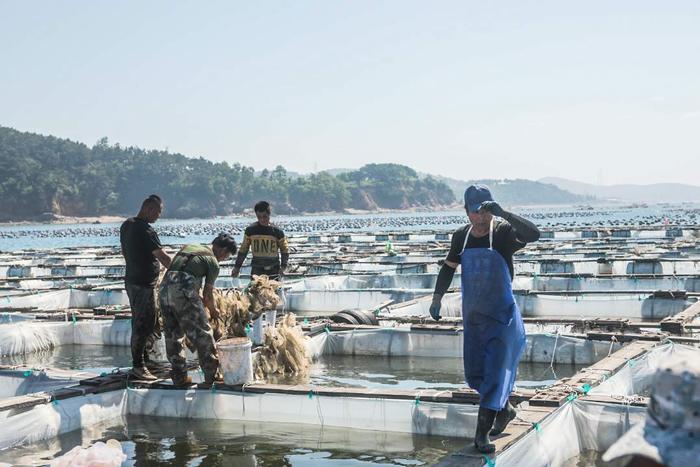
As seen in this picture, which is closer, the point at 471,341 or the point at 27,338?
the point at 471,341

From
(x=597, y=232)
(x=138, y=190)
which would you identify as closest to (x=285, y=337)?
(x=597, y=232)

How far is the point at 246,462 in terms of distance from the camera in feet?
22.6

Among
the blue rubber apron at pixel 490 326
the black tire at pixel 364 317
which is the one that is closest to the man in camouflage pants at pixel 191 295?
the blue rubber apron at pixel 490 326

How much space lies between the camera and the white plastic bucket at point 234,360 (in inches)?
321

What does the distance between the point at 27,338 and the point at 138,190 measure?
151889 millimetres

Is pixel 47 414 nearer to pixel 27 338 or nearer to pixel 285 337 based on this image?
pixel 285 337

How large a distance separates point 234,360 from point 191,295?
32.0 inches

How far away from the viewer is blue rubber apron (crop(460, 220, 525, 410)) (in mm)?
5375

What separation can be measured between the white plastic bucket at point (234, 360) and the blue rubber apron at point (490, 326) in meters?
3.26

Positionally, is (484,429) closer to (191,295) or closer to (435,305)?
(435,305)

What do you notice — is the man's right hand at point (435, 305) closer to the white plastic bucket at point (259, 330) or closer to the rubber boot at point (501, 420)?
the rubber boot at point (501, 420)

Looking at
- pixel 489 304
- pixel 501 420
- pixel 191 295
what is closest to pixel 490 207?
pixel 489 304

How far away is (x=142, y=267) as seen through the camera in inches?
336

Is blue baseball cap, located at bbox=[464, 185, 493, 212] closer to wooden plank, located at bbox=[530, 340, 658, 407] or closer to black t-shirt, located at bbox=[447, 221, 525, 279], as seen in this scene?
black t-shirt, located at bbox=[447, 221, 525, 279]
